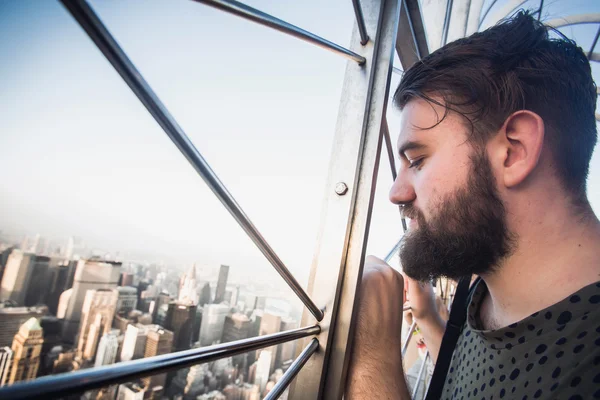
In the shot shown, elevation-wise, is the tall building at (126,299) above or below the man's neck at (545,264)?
below

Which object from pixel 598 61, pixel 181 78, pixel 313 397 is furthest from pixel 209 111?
pixel 598 61

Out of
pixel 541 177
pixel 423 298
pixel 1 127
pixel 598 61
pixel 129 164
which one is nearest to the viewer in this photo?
pixel 1 127

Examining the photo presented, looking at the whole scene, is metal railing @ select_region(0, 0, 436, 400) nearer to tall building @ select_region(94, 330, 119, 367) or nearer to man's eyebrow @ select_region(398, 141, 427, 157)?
man's eyebrow @ select_region(398, 141, 427, 157)

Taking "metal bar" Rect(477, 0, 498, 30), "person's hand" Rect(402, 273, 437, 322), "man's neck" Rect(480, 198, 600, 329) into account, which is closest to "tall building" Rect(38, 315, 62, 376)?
"man's neck" Rect(480, 198, 600, 329)

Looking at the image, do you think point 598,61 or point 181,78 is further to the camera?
point 598,61

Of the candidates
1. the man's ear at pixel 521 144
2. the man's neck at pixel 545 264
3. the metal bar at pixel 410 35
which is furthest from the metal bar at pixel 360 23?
the man's neck at pixel 545 264

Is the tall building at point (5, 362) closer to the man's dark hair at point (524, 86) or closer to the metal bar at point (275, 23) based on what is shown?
the metal bar at point (275, 23)

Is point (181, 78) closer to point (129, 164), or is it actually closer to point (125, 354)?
point (129, 164)
